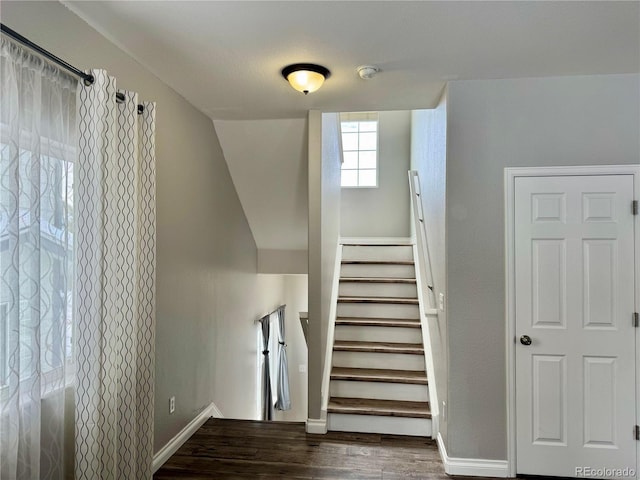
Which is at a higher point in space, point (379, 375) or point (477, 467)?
point (379, 375)

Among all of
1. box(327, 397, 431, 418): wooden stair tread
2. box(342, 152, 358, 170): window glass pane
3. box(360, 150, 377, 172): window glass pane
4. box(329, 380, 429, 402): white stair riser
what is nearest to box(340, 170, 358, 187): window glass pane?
box(342, 152, 358, 170): window glass pane

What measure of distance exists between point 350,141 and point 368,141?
11.1 inches

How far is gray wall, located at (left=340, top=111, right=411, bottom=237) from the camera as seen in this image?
5.83 m

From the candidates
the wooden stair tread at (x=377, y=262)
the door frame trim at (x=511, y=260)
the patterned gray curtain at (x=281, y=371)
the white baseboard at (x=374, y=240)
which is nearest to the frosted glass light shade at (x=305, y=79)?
the door frame trim at (x=511, y=260)

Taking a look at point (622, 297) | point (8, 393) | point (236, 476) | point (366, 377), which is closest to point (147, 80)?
point (8, 393)

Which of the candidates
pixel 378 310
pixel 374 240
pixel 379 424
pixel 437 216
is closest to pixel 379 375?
pixel 379 424

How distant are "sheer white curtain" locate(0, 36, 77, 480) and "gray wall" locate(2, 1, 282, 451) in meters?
0.29

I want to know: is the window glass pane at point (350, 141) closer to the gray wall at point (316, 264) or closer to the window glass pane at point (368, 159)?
the window glass pane at point (368, 159)

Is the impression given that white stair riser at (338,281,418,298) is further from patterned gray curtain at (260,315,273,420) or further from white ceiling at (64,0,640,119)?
white ceiling at (64,0,640,119)

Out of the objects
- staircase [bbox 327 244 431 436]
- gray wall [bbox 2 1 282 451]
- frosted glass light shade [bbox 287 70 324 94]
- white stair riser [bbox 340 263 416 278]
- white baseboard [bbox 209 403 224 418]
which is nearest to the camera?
gray wall [bbox 2 1 282 451]

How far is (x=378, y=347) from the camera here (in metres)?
3.63

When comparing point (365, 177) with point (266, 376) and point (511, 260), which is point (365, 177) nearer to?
point (266, 376)

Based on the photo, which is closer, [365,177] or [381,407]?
[381,407]

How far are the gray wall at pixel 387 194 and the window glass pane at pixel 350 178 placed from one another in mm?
104
